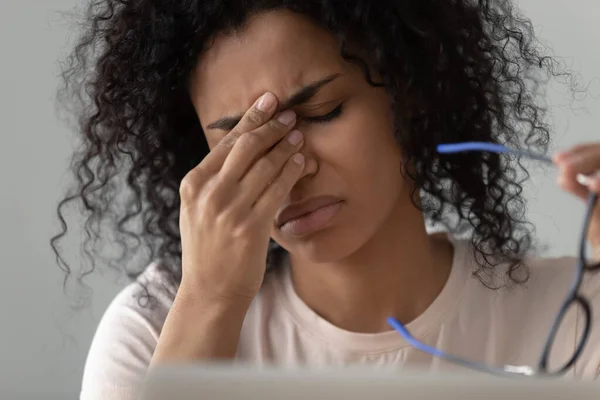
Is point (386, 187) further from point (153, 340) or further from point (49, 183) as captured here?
point (49, 183)

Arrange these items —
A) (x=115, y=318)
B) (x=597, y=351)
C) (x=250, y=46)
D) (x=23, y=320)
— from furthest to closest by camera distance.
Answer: (x=23, y=320) < (x=115, y=318) < (x=597, y=351) < (x=250, y=46)

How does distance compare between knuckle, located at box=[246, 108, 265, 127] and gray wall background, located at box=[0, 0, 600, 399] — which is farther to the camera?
gray wall background, located at box=[0, 0, 600, 399]

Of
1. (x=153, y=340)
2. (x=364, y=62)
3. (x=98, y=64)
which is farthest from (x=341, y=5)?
(x=153, y=340)

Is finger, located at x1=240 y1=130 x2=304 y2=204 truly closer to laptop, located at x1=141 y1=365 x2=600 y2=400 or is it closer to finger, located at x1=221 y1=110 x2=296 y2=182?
finger, located at x1=221 y1=110 x2=296 y2=182

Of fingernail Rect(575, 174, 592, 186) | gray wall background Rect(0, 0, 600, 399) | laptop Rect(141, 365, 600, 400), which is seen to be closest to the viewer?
laptop Rect(141, 365, 600, 400)

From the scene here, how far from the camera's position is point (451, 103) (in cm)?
118

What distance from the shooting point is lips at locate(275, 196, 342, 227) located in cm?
111

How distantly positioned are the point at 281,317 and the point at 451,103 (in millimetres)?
386

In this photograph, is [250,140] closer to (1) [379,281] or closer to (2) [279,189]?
(2) [279,189]

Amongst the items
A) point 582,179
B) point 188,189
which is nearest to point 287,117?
point 188,189

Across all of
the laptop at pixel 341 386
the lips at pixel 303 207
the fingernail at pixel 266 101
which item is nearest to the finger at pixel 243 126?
the fingernail at pixel 266 101

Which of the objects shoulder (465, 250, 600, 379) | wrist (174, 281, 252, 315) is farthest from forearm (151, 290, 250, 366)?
shoulder (465, 250, 600, 379)

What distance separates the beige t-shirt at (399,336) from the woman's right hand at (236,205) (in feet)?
0.56

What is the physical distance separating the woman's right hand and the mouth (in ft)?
0.09
